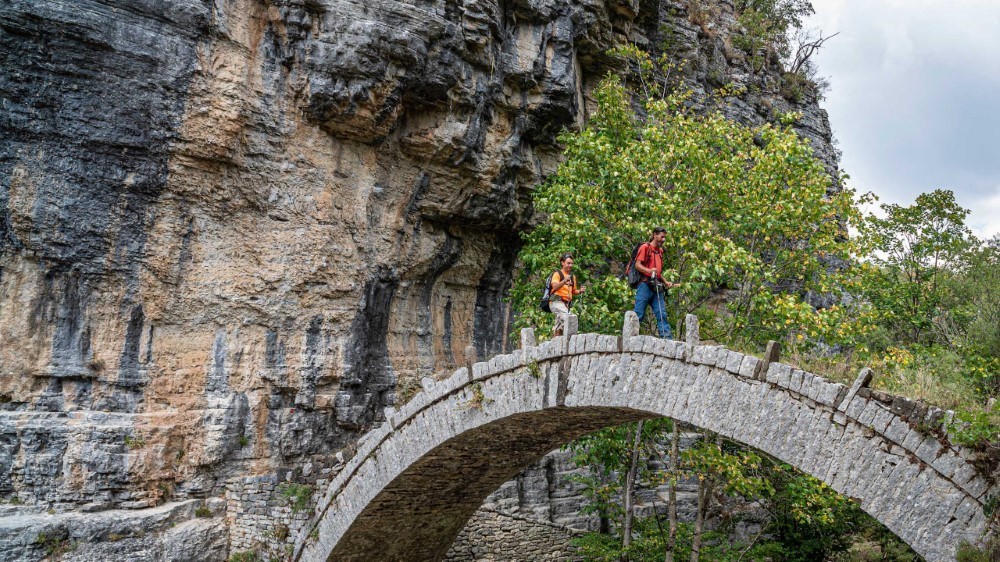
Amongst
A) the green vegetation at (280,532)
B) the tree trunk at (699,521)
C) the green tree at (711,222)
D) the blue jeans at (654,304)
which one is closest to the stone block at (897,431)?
the blue jeans at (654,304)

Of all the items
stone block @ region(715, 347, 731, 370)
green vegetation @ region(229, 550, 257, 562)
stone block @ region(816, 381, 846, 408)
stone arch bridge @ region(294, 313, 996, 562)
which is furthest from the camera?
green vegetation @ region(229, 550, 257, 562)

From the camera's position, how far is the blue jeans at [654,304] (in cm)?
1041

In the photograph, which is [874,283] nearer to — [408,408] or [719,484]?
[719,484]

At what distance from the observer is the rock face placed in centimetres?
1240

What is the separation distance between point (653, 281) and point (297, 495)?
7.45 m

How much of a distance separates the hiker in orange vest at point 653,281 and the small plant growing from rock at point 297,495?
6886 millimetres

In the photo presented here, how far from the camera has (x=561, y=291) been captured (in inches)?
449

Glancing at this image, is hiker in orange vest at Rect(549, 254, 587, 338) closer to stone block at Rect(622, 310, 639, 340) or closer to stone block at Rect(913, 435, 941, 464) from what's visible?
stone block at Rect(622, 310, 639, 340)

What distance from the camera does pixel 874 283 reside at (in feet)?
50.5

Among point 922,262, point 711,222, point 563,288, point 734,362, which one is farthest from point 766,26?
point 734,362

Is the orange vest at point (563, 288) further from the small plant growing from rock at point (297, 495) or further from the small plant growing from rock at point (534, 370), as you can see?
the small plant growing from rock at point (297, 495)

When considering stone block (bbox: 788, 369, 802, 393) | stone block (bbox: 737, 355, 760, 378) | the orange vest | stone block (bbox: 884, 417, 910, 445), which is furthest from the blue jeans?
stone block (bbox: 884, 417, 910, 445)

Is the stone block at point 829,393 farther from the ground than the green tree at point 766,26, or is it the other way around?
the green tree at point 766,26

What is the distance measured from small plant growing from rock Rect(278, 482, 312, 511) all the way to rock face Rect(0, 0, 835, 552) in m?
0.83
